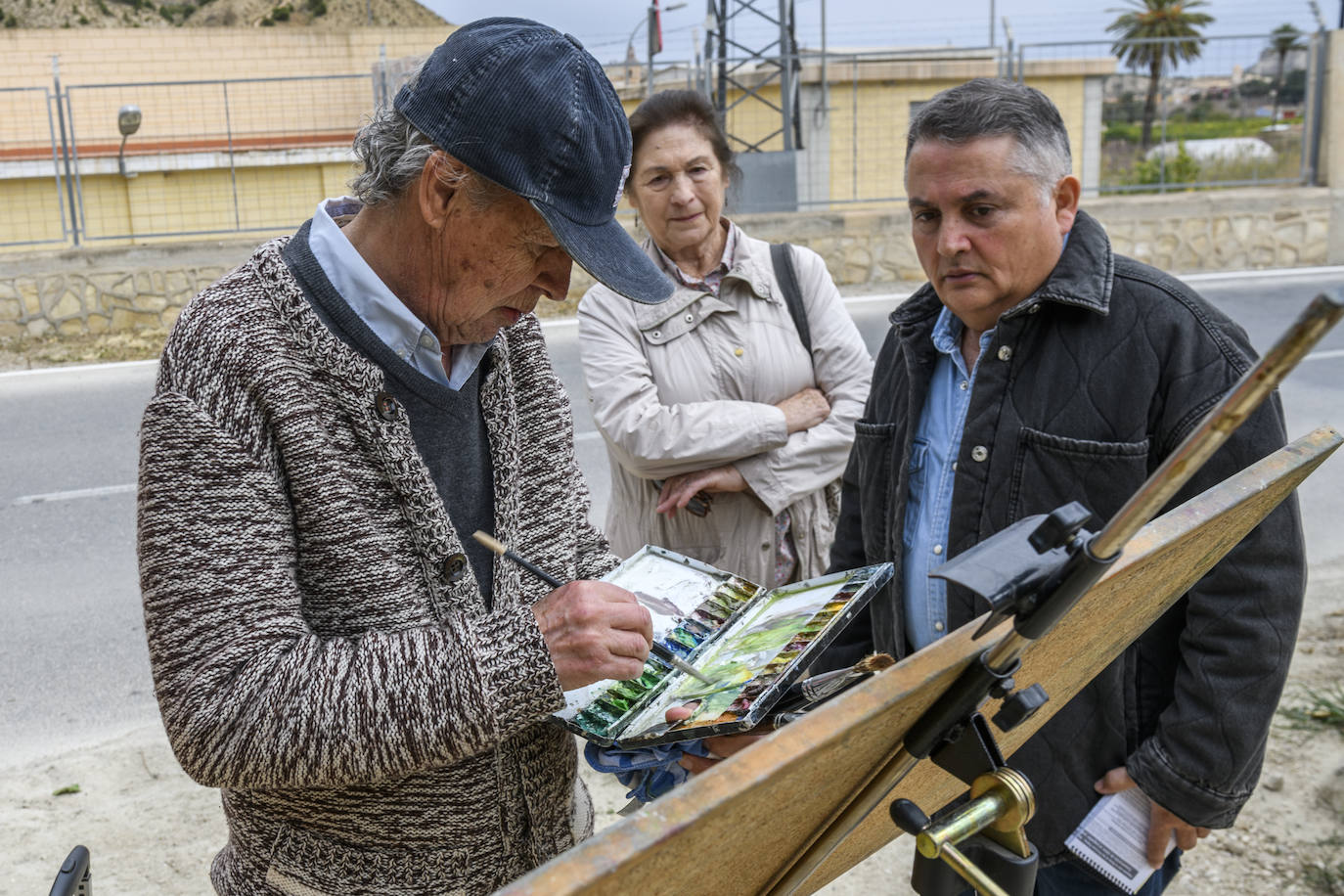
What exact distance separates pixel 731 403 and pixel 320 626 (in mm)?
1768

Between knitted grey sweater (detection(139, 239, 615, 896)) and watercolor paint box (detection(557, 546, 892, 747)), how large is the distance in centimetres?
14

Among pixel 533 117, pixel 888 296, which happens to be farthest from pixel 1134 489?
pixel 888 296

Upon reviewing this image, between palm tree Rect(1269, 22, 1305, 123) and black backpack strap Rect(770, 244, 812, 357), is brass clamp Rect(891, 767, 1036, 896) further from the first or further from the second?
palm tree Rect(1269, 22, 1305, 123)

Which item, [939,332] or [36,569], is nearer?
[939,332]

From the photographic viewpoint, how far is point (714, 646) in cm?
186

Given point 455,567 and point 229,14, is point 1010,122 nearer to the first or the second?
point 455,567

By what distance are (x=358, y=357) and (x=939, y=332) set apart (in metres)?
1.21

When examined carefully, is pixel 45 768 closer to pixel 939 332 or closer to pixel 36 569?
pixel 36 569

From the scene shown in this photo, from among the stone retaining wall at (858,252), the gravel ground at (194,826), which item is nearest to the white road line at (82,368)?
the stone retaining wall at (858,252)

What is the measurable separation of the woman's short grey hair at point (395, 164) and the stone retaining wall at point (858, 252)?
9.24 metres

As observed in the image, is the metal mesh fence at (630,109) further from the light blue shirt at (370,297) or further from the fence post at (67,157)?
the light blue shirt at (370,297)

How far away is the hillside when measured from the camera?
44344 millimetres

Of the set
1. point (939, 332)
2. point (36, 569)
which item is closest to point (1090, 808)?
point (939, 332)

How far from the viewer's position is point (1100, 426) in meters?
1.94
